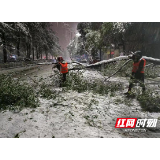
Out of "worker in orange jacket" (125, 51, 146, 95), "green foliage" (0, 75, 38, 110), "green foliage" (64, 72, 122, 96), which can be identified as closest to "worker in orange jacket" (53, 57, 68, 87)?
"green foliage" (64, 72, 122, 96)

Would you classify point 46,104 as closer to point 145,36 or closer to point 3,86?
point 3,86

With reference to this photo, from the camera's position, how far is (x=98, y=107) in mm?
3988

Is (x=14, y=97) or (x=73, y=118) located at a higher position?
(x=14, y=97)

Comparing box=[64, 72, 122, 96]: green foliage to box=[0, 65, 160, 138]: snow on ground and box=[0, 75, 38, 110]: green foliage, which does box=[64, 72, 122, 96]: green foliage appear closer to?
box=[0, 65, 160, 138]: snow on ground

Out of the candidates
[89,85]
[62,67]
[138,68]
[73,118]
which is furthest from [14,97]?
[138,68]

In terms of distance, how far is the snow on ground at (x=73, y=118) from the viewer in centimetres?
253

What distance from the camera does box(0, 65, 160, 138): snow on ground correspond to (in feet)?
8.30

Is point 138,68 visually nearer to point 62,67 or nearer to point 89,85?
point 89,85

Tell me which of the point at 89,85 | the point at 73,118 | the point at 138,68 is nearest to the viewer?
the point at 73,118

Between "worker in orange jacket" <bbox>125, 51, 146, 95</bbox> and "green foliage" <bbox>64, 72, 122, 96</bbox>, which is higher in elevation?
"worker in orange jacket" <bbox>125, 51, 146, 95</bbox>

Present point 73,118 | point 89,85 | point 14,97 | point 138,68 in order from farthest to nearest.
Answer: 1. point 89,85
2. point 138,68
3. point 14,97
4. point 73,118

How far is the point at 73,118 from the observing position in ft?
10.7
